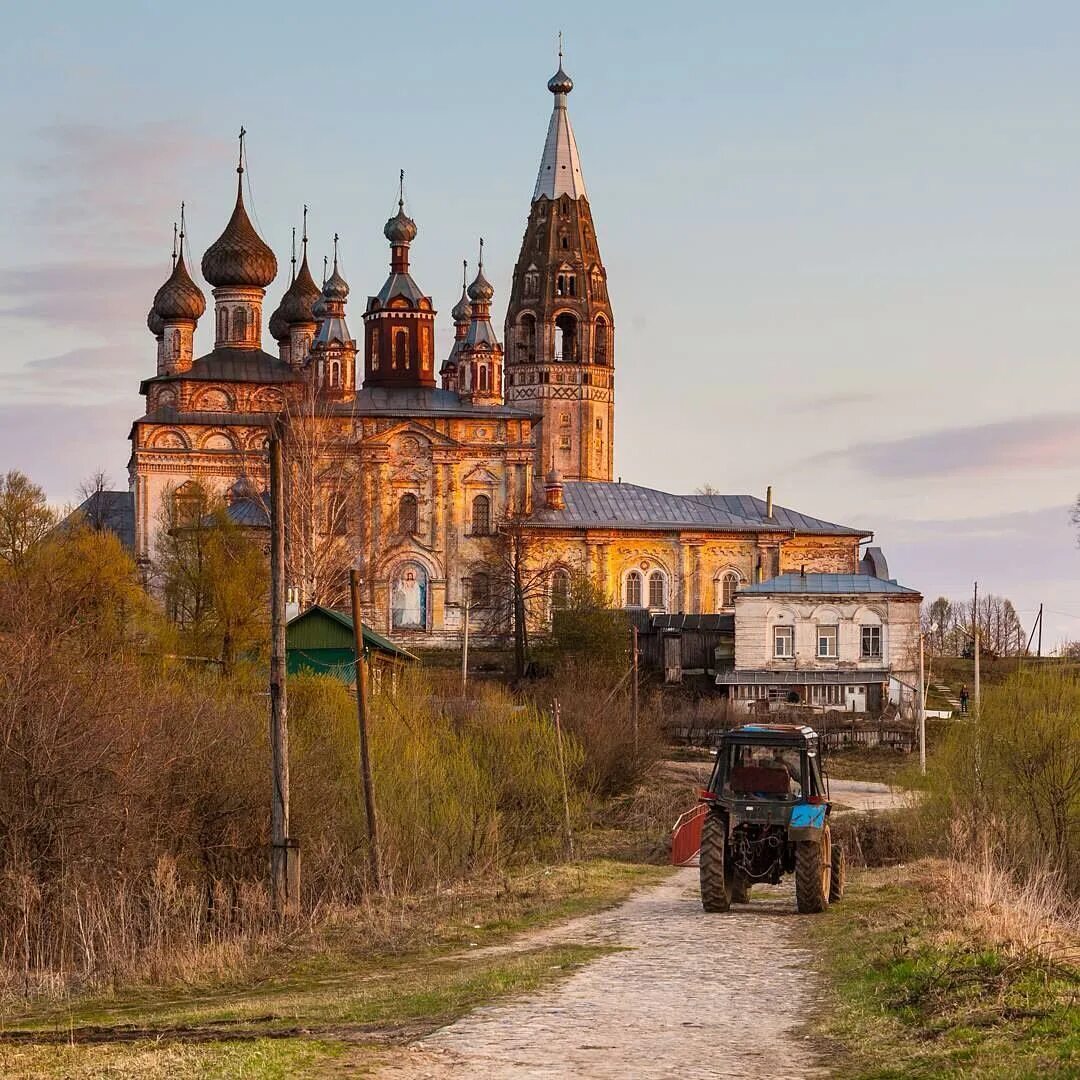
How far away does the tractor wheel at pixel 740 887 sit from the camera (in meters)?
17.6

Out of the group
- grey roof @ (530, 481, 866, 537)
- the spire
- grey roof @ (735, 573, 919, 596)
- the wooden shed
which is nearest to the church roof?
the spire

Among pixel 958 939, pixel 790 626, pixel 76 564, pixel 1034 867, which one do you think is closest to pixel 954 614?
pixel 790 626

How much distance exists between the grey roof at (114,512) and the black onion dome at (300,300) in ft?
28.8

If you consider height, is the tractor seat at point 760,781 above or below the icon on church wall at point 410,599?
below

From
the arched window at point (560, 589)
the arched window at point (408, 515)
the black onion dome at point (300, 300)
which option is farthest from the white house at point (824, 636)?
the black onion dome at point (300, 300)

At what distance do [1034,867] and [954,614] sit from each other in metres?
91.0

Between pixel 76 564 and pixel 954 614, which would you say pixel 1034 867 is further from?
pixel 954 614

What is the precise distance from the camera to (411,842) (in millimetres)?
22688

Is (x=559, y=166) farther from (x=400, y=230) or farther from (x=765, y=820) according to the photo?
(x=765, y=820)

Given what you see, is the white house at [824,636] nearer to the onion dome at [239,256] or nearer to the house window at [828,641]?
the house window at [828,641]

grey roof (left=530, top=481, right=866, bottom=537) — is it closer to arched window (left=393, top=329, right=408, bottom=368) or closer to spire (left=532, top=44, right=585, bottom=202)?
arched window (left=393, top=329, right=408, bottom=368)

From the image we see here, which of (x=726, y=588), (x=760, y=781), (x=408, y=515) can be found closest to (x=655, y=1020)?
(x=760, y=781)

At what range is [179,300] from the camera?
64875 millimetres

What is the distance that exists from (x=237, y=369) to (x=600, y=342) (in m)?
25.3
